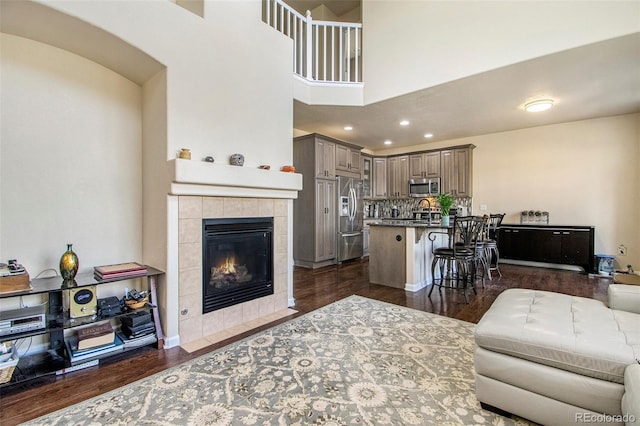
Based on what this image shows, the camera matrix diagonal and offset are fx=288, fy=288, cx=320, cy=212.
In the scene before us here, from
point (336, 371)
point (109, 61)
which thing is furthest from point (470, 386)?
point (109, 61)

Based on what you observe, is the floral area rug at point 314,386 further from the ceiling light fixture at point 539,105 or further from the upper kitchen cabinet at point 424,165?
the upper kitchen cabinet at point 424,165

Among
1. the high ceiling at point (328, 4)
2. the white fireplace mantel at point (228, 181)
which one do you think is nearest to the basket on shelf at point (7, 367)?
the white fireplace mantel at point (228, 181)

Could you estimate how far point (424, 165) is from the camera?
23.1ft

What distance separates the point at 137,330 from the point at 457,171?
21.6ft

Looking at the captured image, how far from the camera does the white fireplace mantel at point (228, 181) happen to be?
2.38 metres

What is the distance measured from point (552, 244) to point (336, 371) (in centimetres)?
541

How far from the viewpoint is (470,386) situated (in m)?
1.85

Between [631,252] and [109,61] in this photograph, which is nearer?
[109,61]

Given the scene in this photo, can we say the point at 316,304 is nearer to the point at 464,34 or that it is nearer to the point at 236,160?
the point at 236,160

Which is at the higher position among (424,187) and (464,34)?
(464,34)

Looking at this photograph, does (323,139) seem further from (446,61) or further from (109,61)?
(109,61)

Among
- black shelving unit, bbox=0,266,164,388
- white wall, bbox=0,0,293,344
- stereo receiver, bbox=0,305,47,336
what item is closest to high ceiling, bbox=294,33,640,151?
white wall, bbox=0,0,293,344

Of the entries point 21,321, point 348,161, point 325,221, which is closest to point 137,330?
point 21,321

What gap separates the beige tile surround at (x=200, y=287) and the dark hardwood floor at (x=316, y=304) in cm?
19
